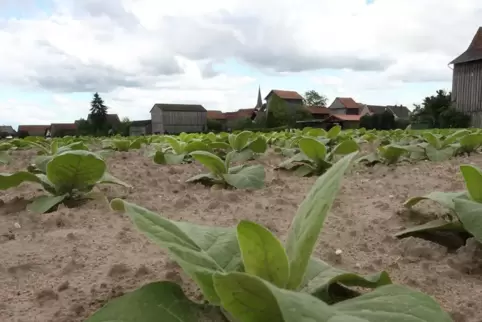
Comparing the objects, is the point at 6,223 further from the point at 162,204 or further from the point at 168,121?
the point at 168,121

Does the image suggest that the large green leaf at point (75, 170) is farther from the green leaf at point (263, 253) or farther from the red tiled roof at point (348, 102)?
the red tiled roof at point (348, 102)

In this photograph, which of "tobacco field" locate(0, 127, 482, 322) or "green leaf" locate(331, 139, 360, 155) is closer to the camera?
"tobacco field" locate(0, 127, 482, 322)

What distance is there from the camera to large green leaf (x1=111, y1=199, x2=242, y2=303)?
0.79m

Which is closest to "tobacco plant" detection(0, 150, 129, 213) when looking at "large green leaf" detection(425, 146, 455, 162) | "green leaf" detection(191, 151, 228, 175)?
"green leaf" detection(191, 151, 228, 175)

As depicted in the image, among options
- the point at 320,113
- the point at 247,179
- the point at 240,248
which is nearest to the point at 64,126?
the point at 320,113

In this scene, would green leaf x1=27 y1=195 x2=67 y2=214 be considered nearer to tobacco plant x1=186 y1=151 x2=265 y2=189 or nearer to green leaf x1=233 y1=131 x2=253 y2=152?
tobacco plant x1=186 y1=151 x2=265 y2=189

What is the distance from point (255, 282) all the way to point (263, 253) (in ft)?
0.51

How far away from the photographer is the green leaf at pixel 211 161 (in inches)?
98.7

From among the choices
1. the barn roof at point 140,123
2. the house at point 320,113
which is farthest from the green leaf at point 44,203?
the house at point 320,113

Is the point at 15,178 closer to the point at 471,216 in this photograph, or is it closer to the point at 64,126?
the point at 471,216

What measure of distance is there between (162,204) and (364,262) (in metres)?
1.16

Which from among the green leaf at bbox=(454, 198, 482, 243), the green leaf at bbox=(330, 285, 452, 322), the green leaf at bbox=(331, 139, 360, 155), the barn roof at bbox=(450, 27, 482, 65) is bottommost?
the green leaf at bbox=(330, 285, 452, 322)

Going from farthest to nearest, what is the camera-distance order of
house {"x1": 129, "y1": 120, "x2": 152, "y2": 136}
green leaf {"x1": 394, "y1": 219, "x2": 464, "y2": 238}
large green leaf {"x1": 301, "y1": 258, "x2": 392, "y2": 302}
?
house {"x1": 129, "y1": 120, "x2": 152, "y2": 136}, green leaf {"x1": 394, "y1": 219, "x2": 464, "y2": 238}, large green leaf {"x1": 301, "y1": 258, "x2": 392, "y2": 302}

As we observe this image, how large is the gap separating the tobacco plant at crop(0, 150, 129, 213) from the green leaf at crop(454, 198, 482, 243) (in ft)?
4.81
